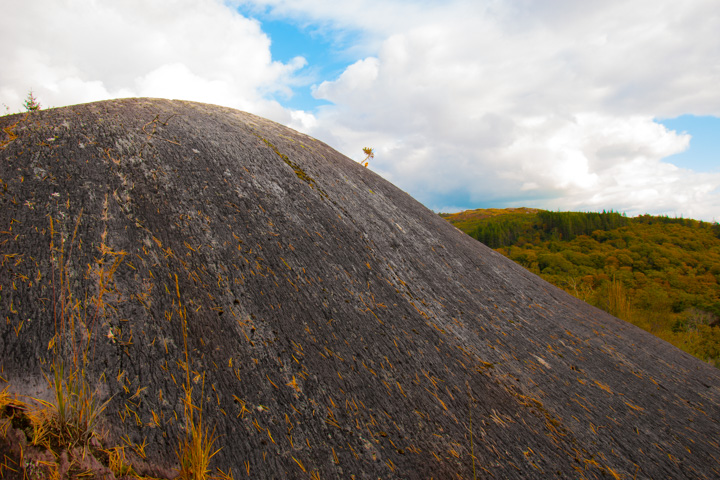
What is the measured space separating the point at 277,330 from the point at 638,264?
2200 inches

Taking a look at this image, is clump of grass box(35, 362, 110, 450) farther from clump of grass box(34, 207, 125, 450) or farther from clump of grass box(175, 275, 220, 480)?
clump of grass box(175, 275, 220, 480)

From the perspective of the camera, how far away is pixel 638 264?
145ft

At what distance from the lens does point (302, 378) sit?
2.85 metres

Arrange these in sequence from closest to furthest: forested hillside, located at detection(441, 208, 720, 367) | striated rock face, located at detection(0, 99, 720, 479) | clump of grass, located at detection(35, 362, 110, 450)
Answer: clump of grass, located at detection(35, 362, 110, 450)
striated rock face, located at detection(0, 99, 720, 479)
forested hillside, located at detection(441, 208, 720, 367)

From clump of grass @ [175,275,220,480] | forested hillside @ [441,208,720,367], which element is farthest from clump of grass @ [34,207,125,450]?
forested hillside @ [441,208,720,367]

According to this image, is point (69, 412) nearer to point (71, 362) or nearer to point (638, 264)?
point (71, 362)

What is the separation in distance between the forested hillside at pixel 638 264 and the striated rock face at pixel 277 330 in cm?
1009

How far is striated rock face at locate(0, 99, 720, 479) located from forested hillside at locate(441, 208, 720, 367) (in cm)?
1009

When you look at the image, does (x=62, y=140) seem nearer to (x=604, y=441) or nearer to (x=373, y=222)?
(x=373, y=222)

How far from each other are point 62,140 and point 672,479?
7.27 m

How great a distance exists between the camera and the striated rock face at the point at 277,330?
250 centimetres

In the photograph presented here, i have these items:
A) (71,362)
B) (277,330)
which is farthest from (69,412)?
(277,330)

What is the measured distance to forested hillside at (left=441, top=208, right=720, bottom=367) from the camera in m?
17.2

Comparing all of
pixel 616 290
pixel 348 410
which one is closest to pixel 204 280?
pixel 348 410
